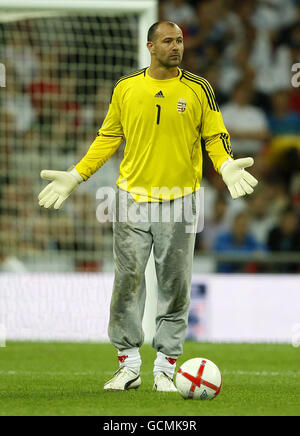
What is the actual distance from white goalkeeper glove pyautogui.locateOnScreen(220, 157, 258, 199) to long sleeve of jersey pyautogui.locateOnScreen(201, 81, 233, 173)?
0.17 metres

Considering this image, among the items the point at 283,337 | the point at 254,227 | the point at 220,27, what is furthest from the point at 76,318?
the point at 220,27

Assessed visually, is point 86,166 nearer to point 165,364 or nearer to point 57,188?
point 57,188

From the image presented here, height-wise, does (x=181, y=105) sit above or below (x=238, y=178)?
above

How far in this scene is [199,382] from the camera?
5879 millimetres

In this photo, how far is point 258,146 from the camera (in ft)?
46.5

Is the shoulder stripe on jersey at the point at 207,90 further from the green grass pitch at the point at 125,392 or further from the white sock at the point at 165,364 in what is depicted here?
the green grass pitch at the point at 125,392

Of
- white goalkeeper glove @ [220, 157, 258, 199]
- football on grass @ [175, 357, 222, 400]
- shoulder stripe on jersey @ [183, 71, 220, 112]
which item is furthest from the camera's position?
shoulder stripe on jersey @ [183, 71, 220, 112]

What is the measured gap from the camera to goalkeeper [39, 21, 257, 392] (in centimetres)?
628

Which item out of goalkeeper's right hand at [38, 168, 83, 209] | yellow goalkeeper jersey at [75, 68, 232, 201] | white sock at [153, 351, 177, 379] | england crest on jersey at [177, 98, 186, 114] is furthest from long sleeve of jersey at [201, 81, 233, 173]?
white sock at [153, 351, 177, 379]

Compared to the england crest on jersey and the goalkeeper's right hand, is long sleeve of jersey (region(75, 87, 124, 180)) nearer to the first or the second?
the goalkeeper's right hand

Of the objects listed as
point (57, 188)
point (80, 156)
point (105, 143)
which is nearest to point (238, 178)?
point (105, 143)

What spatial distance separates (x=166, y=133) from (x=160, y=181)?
32cm

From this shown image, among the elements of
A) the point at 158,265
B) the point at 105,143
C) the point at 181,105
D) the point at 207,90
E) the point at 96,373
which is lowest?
the point at 96,373
